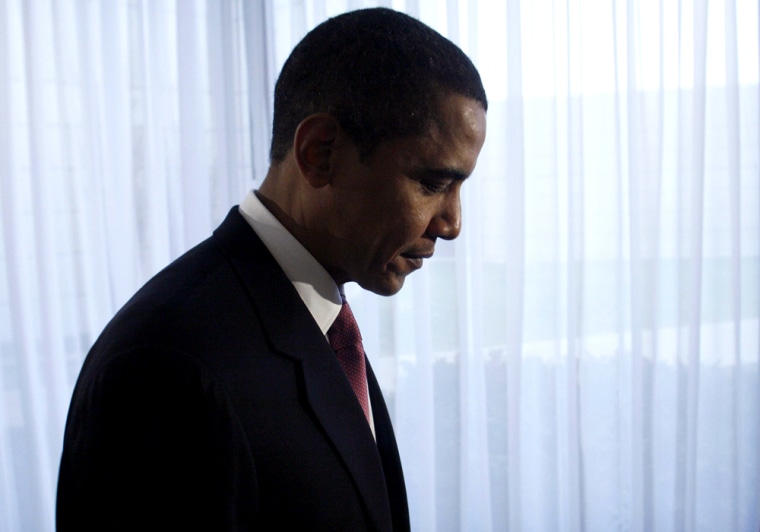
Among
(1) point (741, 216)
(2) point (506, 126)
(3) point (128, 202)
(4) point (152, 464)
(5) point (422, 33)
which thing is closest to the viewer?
(4) point (152, 464)

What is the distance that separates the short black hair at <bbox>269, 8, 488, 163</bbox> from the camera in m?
0.80

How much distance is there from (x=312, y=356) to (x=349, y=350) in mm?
132

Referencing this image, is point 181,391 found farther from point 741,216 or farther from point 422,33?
point 741,216

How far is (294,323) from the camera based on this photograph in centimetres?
81

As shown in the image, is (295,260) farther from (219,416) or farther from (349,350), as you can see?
(219,416)

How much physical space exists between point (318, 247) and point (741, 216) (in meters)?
1.55

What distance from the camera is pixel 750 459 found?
2023 mm

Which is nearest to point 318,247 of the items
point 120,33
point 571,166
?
point 571,166

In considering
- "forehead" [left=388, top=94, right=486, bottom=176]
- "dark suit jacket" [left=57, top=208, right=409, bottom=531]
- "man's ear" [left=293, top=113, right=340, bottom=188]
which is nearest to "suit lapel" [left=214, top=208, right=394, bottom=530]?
"dark suit jacket" [left=57, top=208, right=409, bottom=531]

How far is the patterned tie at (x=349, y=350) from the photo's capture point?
3.01 ft

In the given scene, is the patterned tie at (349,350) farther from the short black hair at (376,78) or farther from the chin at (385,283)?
the short black hair at (376,78)

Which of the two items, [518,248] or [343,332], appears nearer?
[343,332]

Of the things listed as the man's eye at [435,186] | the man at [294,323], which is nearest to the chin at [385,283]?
the man at [294,323]

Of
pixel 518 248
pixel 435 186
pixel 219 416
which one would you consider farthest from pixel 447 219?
pixel 518 248
